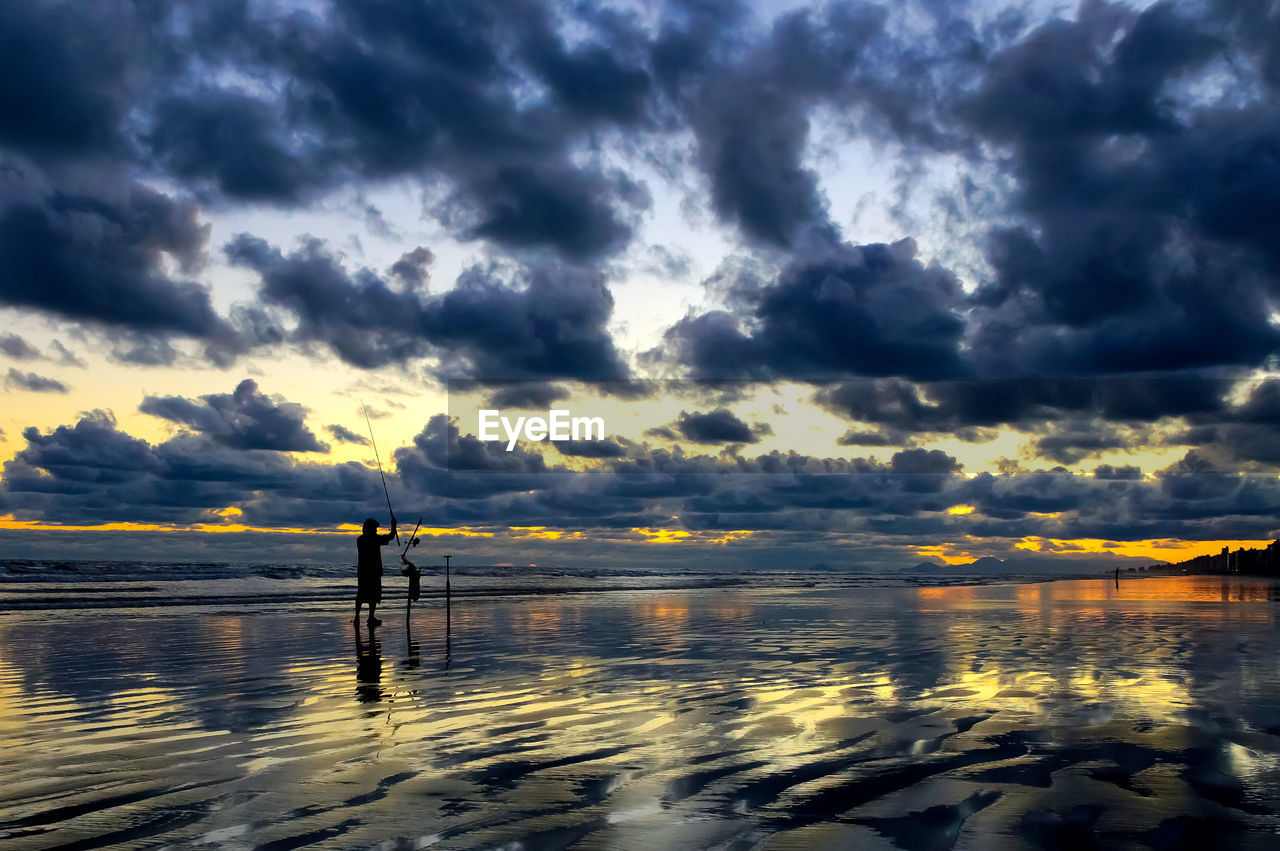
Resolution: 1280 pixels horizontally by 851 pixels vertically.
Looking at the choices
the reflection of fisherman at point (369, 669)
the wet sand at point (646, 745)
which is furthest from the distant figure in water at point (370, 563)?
the wet sand at point (646, 745)

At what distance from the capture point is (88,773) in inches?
282

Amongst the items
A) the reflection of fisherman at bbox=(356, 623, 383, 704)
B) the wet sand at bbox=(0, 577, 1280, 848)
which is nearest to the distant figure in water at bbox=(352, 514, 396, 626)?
the reflection of fisherman at bbox=(356, 623, 383, 704)

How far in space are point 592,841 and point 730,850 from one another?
0.78 m

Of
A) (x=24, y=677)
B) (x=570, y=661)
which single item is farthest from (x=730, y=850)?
(x=24, y=677)

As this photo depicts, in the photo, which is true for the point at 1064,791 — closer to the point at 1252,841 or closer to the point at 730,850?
the point at 1252,841

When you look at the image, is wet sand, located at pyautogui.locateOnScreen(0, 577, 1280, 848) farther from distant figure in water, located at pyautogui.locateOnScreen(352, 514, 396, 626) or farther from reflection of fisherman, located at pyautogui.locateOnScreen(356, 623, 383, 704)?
distant figure in water, located at pyautogui.locateOnScreen(352, 514, 396, 626)

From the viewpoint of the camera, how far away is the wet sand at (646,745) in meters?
5.51

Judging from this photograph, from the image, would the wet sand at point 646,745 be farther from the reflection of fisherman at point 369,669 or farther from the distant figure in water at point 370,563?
the distant figure in water at point 370,563

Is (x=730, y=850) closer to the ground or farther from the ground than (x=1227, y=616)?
farther from the ground

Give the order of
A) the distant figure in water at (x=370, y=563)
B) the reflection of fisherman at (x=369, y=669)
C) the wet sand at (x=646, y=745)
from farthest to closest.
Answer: the distant figure in water at (x=370, y=563), the reflection of fisherman at (x=369, y=669), the wet sand at (x=646, y=745)

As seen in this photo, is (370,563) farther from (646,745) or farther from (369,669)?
(646,745)

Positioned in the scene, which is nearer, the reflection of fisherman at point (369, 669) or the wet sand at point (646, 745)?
the wet sand at point (646, 745)

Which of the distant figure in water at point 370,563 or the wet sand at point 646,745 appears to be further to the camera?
the distant figure in water at point 370,563

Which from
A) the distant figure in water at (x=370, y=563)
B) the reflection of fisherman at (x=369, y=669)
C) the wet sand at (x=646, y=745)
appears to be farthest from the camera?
the distant figure in water at (x=370, y=563)
